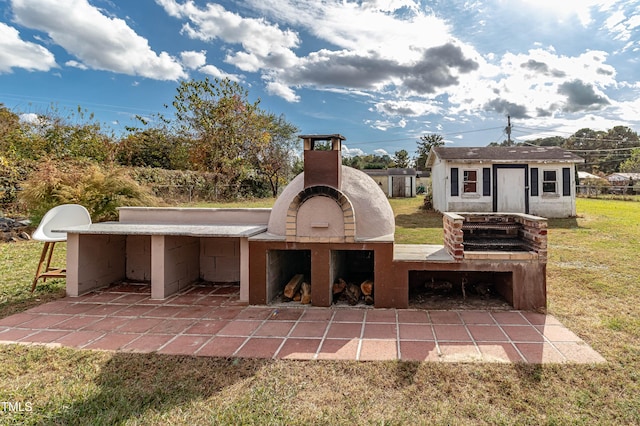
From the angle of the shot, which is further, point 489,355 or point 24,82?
point 24,82

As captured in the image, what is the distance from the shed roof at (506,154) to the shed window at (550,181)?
2.33 feet

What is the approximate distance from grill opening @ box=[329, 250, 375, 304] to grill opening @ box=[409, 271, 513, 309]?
99 centimetres

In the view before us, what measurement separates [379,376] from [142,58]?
693 inches

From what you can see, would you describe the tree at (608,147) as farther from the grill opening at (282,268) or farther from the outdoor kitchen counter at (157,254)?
the outdoor kitchen counter at (157,254)

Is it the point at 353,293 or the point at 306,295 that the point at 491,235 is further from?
the point at 306,295

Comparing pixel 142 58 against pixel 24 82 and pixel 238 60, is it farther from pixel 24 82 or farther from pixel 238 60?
pixel 24 82

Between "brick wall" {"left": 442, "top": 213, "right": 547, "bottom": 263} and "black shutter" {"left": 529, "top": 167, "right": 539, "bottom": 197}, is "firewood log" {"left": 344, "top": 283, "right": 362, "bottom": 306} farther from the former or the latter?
"black shutter" {"left": 529, "top": 167, "right": 539, "bottom": 197}

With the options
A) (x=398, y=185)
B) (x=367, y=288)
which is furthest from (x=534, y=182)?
(x=398, y=185)

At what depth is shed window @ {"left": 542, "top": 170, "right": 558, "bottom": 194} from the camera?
16.5 metres

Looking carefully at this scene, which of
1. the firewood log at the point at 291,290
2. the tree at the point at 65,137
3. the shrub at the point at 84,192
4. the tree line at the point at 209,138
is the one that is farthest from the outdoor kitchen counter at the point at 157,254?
the tree line at the point at 209,138

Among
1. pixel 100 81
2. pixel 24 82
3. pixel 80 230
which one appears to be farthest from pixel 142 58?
pixel 80 230

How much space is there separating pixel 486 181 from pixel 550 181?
324 cm

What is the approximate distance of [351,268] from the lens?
23.8 feet

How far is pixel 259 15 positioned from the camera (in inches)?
436
